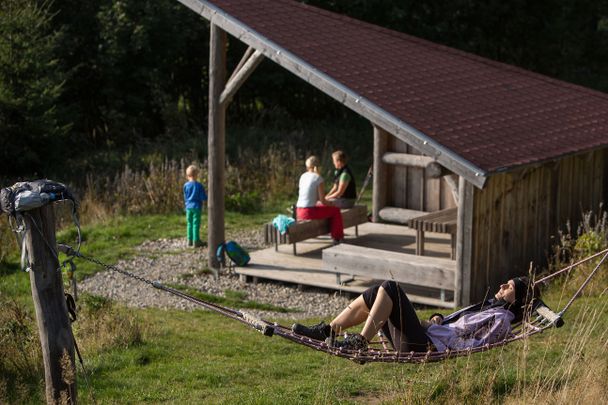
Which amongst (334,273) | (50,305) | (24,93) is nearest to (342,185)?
(334,273)

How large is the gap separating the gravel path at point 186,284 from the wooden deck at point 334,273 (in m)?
0.17

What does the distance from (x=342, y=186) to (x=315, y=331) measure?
686 centimetres

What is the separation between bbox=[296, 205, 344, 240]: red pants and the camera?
14.4 meters

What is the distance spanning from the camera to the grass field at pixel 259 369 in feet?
25.3

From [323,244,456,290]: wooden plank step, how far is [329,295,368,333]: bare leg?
150 inches

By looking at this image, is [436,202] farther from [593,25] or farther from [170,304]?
[593,25]

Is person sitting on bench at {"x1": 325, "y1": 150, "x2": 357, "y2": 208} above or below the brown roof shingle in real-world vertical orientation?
below

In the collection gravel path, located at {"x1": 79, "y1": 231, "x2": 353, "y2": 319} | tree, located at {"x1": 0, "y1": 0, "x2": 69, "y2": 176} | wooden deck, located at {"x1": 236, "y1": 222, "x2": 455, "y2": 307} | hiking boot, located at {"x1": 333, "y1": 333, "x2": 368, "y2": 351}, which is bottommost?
gravel path, located at {"x1": 79, "y1": 231, "x2": 353, "y2": 319}

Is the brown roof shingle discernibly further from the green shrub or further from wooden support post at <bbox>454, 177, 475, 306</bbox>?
the green shrub

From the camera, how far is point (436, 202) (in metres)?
16.7

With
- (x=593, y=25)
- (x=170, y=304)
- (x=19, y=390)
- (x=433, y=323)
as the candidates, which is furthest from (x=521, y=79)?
(x=593, y=25)

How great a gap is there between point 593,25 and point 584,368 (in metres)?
31.7

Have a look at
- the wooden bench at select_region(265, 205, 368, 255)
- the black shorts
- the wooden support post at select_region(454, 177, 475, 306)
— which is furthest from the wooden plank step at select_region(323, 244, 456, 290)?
the black shorts

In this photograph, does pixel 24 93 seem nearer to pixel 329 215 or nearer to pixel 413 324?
pixel 329 215
